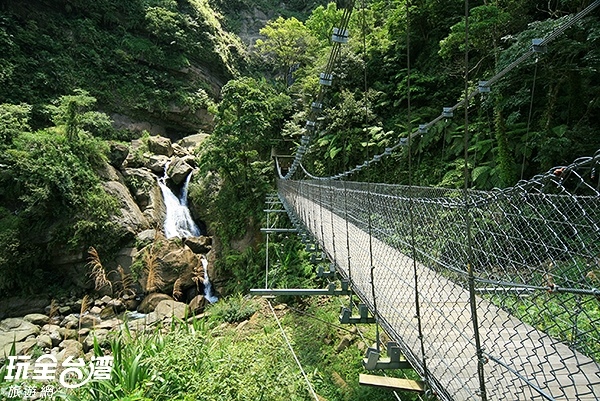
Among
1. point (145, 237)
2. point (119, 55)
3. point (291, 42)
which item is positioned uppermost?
point (291, 42)

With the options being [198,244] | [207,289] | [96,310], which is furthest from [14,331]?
[198,244]

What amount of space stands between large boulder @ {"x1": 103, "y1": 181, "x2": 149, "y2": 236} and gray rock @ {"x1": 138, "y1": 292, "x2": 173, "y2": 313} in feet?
5.11

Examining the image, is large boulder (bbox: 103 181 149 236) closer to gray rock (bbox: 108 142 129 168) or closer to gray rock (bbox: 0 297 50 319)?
gray rock (bbox: 108 142 129 168)

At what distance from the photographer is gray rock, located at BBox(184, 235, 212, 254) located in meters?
7.11

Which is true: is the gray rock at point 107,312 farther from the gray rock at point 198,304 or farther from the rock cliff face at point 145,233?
the gray rock at point 198,304

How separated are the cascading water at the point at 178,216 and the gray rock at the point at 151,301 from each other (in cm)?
140

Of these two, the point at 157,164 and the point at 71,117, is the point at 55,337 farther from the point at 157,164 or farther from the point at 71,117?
the point at 157,164

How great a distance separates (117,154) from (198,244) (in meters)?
2.84

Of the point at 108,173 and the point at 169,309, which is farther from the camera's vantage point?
the point at 108,173

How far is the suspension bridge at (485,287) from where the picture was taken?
31.7 inches

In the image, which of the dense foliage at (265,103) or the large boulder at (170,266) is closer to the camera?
the dense foliage at (265,103)

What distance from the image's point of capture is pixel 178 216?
303 inches

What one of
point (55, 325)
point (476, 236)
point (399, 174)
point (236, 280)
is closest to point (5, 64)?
point (55, 325)

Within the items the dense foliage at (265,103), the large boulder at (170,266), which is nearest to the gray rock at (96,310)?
the large boulder at (170,266)
